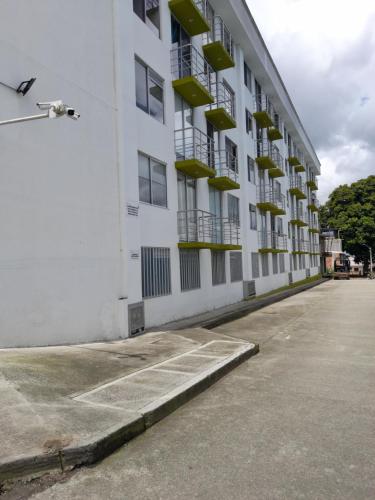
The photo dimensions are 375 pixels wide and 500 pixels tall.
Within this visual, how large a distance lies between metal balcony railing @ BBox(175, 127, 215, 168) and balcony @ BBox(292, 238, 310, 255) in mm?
22544

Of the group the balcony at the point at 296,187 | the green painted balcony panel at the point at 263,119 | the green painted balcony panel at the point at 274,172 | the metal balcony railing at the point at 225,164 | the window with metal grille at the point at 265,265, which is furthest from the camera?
the balcony at the point at 296,187

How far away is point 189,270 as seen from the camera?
15.5 meters

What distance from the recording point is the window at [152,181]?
12562 millimetres

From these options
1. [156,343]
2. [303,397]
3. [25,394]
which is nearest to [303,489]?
[303,397]

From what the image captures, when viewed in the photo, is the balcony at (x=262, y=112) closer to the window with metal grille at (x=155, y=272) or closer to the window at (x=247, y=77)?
the window at (x=247, y=77)

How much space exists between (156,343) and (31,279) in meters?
3.33

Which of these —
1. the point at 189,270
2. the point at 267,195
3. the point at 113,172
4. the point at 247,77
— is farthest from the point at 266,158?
the point at 113,172

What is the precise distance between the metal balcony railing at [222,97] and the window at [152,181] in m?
5.92

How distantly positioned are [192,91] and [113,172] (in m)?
6.17

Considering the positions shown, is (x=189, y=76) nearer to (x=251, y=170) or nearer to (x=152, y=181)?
(x=152, y=181)

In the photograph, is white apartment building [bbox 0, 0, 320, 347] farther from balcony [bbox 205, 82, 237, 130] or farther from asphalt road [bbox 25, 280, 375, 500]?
asphalt road [bbox 25, 280, 375, 500]

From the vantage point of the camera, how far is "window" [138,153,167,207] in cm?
1256

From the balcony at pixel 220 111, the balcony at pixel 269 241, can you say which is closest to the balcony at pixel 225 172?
the balcony at pixel 220 111

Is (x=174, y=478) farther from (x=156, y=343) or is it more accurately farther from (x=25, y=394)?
(x=156, y=343)
